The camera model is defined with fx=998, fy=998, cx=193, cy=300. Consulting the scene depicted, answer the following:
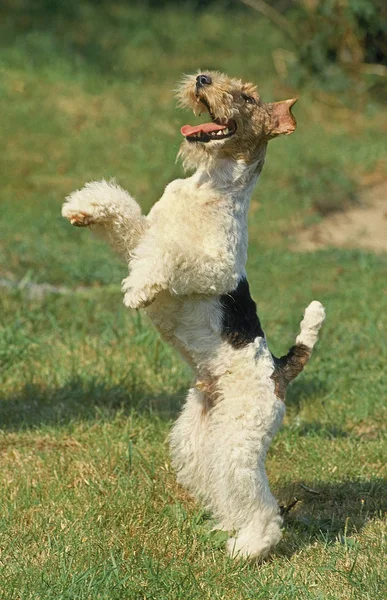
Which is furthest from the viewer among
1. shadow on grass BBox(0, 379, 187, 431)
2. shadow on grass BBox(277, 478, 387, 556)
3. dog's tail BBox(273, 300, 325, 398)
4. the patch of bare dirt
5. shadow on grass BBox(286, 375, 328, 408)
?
the patch of bare dirt

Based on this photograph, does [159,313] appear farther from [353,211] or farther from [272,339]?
[353,211]

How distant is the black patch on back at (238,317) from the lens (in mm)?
4340

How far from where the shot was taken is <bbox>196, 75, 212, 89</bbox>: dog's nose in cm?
414

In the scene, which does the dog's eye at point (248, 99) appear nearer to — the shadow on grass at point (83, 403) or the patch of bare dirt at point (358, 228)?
the shadow on grass at point (83, 403)

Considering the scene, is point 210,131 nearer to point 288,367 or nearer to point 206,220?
point 206,220

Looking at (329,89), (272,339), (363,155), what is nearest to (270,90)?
(329,89)

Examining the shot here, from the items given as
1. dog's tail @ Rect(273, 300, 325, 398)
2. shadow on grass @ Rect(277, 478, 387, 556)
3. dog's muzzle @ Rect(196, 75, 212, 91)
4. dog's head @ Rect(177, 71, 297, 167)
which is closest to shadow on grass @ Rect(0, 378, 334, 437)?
shadow on grass @ Rect(277, 478, 387, 556)

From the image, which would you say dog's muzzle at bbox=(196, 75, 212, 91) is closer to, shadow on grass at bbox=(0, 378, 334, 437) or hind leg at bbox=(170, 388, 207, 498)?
hind leg at bbox=(170, 388, 207, 498)

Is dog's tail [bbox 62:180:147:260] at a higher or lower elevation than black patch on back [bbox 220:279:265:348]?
higher

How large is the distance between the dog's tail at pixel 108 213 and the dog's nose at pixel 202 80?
1.83ft

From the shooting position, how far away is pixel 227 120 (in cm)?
421

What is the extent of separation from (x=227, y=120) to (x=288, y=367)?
116 cm

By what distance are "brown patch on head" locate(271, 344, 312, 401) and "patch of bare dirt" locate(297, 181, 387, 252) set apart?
19.5 ft

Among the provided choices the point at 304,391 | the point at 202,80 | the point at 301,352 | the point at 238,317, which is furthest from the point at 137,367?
the point at 202,80
